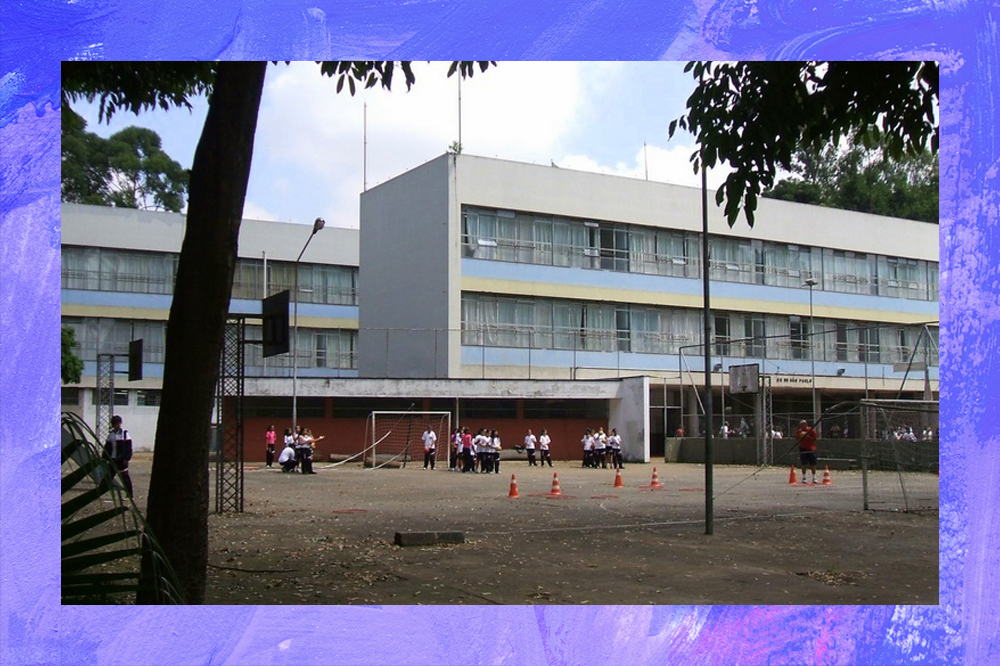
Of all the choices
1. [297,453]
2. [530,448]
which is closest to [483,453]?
[530,448]

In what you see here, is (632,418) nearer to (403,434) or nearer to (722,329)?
(403,434)

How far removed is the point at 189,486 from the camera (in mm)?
5855

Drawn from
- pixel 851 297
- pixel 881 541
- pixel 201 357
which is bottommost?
pixel 881 541

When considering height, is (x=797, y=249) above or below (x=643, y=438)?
above

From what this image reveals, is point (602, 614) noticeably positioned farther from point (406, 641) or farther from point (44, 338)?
point (44, 338)

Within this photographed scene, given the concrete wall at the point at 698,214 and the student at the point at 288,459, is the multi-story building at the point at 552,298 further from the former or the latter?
the student at the point at 288,459

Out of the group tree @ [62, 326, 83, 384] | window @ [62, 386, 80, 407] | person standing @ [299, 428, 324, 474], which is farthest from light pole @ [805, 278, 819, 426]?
person standing @ [299, 428, 324, 474]

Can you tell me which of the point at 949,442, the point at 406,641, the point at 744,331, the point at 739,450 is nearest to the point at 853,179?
the point at 949,442

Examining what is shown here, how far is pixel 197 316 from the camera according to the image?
584 cm

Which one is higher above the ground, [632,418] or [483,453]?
[632,418]

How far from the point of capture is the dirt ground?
730cm

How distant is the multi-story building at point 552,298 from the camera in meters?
8.41

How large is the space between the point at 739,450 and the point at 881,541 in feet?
58.1

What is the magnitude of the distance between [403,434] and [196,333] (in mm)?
23916
